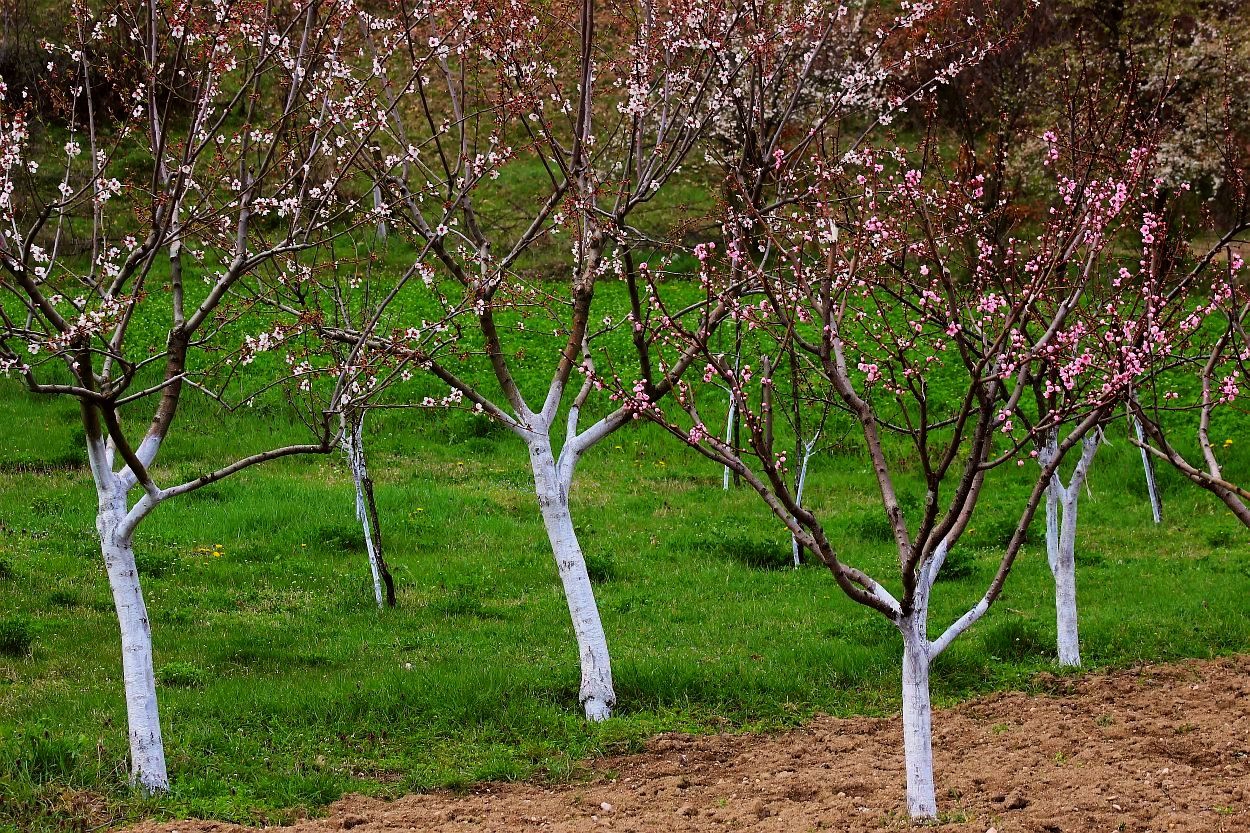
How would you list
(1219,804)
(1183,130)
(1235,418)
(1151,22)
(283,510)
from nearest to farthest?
(1219,804), (283,510), (1235,418), (1183,130), (1151,22)

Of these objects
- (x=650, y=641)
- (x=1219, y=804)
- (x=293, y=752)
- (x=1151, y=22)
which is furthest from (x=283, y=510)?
(x=1151, y=22)

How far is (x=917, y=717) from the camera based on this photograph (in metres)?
6.00

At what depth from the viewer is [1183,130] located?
917 inches

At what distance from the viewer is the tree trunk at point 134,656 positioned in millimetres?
6828

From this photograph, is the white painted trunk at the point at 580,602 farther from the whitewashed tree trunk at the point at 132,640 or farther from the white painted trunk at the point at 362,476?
the white painted trunk at the point at 362,476

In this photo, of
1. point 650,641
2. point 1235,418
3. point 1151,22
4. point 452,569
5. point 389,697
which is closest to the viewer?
point 389,697

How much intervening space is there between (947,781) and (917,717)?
1263 millimetres

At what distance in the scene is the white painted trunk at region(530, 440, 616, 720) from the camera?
28.4ft

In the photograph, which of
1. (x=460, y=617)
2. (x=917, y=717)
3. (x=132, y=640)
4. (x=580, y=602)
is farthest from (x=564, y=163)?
(x=917, y=717)

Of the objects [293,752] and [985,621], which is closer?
[293,752]

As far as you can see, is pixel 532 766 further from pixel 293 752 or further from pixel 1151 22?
pixel 1151 22

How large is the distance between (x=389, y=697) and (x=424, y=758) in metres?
0.93

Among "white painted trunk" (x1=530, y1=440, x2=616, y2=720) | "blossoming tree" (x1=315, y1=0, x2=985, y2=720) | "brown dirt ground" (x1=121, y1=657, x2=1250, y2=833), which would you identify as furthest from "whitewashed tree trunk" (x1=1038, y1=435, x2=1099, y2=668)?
"white painted trunk" (x1=530, y1=440, x2=616, y2=720)

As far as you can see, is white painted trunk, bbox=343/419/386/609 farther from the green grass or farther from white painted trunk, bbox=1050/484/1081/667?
white painted trunk, bbox=1050/484/1081/667
